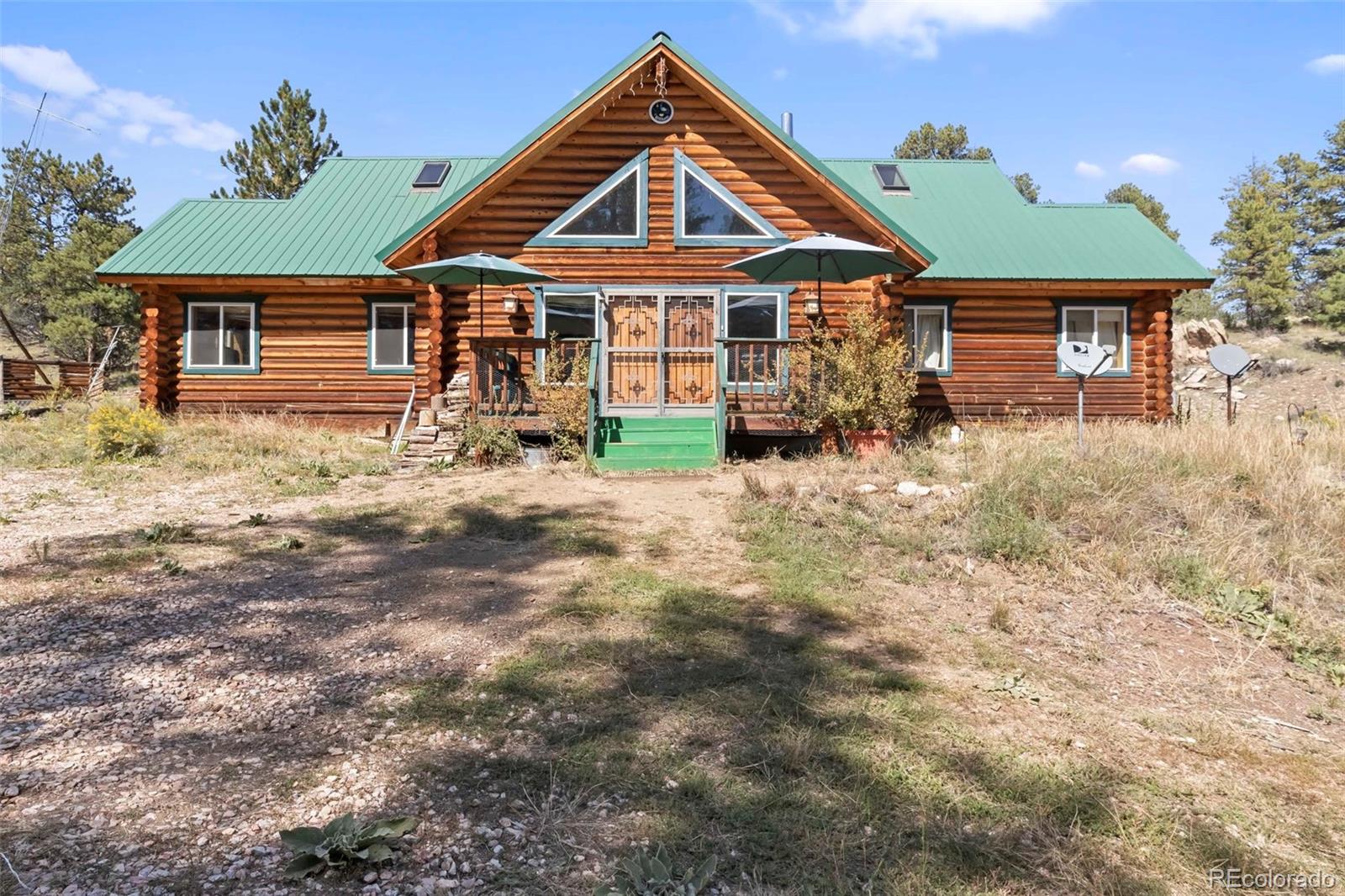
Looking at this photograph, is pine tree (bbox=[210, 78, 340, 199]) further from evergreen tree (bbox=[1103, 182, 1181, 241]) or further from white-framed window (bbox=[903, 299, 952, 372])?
evergreen tree (bbox=[1103, 182, 1181, 241])

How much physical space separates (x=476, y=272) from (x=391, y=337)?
4.31 metres

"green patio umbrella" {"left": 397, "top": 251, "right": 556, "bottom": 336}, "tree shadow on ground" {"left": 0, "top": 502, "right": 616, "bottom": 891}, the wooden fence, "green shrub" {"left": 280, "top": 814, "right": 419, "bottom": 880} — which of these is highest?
"green patio umbrella" {"left": 397, "top": 251, "right": 556, "bottom": 336}

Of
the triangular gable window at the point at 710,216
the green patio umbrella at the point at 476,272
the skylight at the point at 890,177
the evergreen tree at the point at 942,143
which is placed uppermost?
the evergreen tree at the point at 942,143

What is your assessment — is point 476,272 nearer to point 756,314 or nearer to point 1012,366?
point 756,314

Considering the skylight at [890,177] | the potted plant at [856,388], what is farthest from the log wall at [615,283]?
the skylight at [890,177]

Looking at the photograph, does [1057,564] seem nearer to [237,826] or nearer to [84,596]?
[237,826]

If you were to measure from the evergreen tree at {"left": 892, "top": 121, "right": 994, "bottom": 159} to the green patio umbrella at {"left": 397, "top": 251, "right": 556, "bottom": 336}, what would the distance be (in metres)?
35.4

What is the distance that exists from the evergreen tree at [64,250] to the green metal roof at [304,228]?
1277 centimetres

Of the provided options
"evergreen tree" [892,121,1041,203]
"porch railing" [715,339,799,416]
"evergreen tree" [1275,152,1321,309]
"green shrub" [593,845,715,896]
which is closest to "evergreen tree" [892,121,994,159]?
"evergreen tree" [892,121,1041,203]

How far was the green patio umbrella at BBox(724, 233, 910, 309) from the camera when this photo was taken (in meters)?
11.3

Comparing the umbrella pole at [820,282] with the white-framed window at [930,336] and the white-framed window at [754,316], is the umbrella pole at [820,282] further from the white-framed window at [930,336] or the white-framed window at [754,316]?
the white-framed window at [930,336]

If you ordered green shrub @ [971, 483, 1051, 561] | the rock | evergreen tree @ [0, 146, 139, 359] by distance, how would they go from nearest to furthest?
green shrub @ [971, 483, 1051, 561] < the rock < evergreen tree @ [0, 146, 139, 359]

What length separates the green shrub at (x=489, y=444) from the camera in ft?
35.9

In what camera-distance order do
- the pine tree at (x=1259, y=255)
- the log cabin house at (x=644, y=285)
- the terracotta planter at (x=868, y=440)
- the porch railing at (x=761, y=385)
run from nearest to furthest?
the terracotta planter at (x=868, y=440) → the porch railing at (x=761, y=385) → the log cabin house at (x=644, y=285) → the pine tree at (x=1259, y=255)
